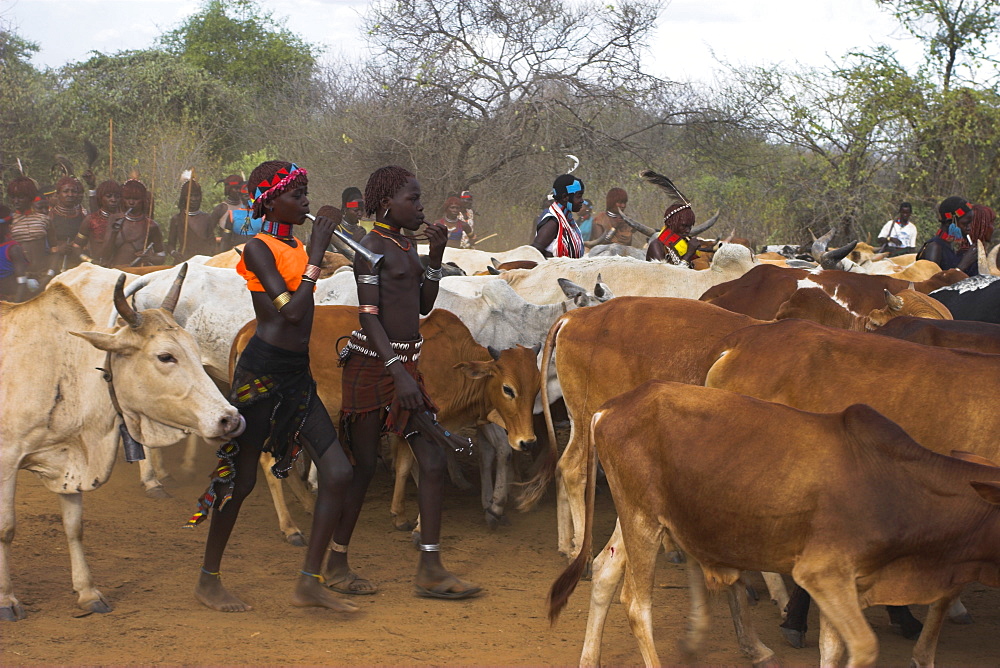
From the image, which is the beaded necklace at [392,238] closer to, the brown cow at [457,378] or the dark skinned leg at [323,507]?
the dark skinned leg at [323,507]

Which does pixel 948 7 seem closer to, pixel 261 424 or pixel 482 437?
pixel 482 437

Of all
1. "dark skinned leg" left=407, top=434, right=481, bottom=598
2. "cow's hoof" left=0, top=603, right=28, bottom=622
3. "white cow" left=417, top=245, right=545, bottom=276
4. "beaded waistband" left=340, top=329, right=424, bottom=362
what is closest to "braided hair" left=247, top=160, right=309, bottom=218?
"beaded waistband" left=340, top=329, right=424, bottom=362

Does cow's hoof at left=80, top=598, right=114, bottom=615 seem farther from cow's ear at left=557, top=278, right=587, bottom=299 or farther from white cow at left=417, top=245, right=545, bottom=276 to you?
white cow at left=417, top=245, right=545, bottom=276

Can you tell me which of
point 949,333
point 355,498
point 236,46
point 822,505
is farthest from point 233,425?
point 236,46

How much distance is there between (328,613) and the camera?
504 centimetres

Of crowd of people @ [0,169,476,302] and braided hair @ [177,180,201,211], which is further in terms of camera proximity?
braided hair @ [177,180,201,211]

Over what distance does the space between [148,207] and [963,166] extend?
639 inches

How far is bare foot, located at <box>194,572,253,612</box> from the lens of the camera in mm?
4980

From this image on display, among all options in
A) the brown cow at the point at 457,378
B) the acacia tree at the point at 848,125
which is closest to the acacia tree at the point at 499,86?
the acacia tree at the point at 848,125

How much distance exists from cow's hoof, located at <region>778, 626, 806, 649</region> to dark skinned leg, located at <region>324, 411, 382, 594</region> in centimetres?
208

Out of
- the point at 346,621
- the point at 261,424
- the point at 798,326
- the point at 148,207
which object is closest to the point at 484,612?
the point at 346,621

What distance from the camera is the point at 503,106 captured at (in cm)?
Answer: 1839

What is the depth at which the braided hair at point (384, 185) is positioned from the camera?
524 centimetres

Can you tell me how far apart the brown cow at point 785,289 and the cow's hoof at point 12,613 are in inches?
192
